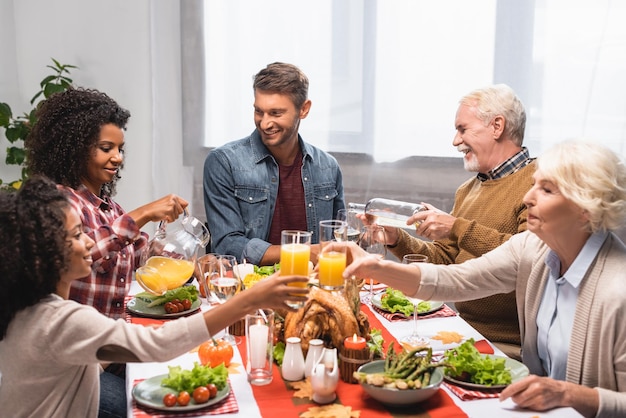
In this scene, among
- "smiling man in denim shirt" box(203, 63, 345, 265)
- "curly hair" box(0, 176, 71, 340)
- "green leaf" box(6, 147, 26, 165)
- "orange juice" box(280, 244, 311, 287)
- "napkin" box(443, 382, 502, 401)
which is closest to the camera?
"curly hair" box(0, 176, 71, 340)

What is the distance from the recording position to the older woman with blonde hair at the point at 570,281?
1.67 m

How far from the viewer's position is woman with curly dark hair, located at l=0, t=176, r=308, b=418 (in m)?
1.51

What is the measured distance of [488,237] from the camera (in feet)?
8.05

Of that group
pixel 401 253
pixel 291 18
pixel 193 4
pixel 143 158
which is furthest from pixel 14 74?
pixel 401 253

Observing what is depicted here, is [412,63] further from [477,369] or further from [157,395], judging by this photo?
[157,395]

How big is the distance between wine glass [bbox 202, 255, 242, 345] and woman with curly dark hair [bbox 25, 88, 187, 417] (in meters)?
0.37

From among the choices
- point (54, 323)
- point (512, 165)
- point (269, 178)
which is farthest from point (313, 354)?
point (269, 178)

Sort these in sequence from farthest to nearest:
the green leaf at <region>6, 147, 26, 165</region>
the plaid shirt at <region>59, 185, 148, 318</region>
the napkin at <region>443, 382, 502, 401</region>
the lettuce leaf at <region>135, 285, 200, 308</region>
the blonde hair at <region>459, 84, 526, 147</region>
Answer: the green leaf at <region>6, 147, 26, 165</region> → the blonde hair at <region>459, 84, 526, 147</region> → the lettuce leaf at <region>135, 285, 200, 308</region> → the plaid shirt at <region>59, 185, 148, 318</region> → the napkin at <region>443, 382, 502, 401</region>

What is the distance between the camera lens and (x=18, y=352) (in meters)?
1.53

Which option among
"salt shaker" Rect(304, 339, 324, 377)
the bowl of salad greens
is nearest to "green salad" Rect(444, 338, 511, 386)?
the bowl of salad greens

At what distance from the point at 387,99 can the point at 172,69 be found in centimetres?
125

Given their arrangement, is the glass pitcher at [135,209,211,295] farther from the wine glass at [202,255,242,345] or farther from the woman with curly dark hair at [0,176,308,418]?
the woman with curly dark hair at [0,176,308,418]

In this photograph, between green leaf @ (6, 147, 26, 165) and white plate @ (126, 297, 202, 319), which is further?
green leaf @ (6, 147, 26, 165)

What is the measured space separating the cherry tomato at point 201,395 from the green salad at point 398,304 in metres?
0.85
